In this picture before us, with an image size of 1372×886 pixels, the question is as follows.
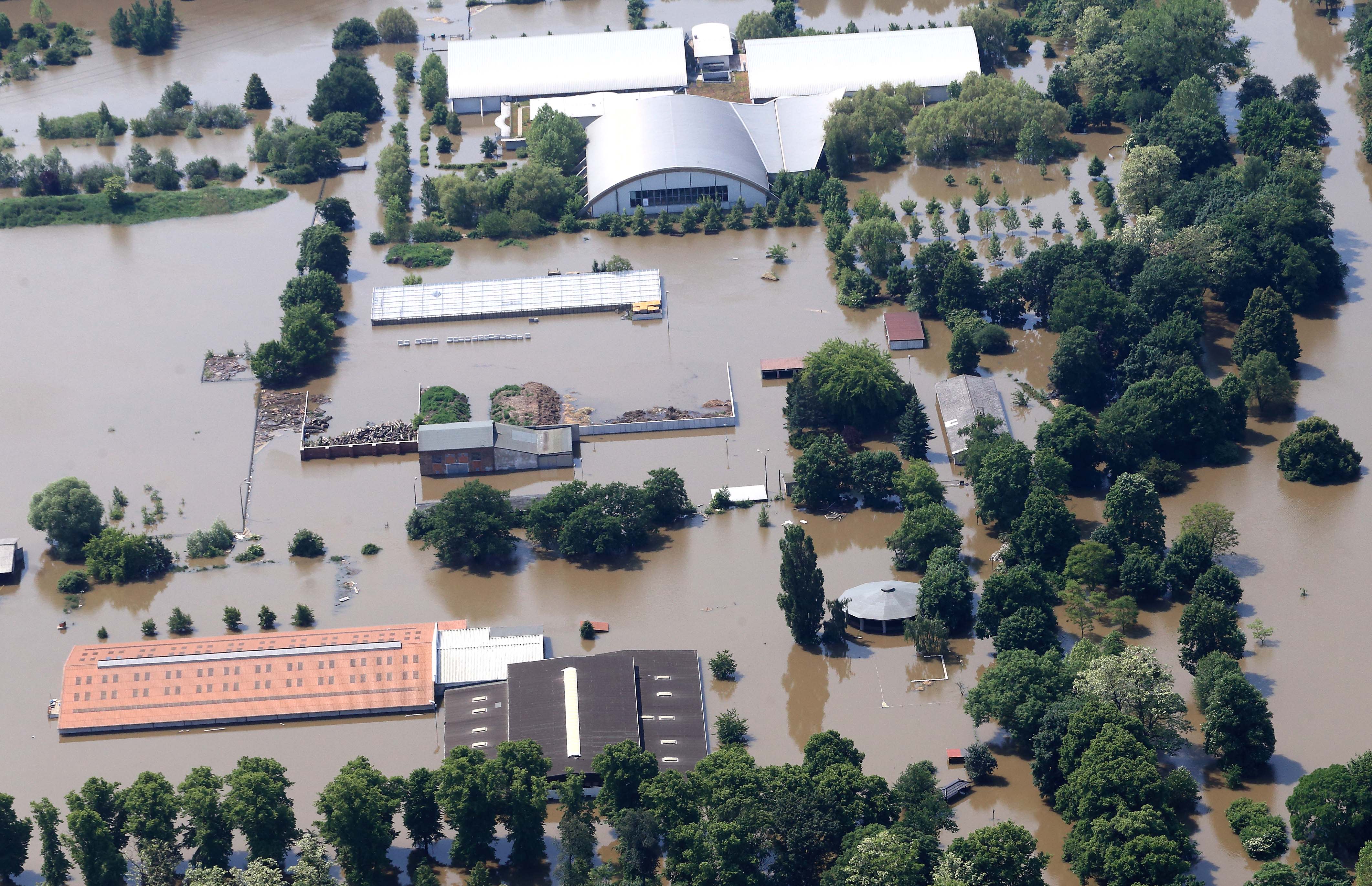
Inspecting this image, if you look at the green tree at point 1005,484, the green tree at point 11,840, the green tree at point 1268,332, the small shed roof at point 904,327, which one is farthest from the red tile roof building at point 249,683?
the green tree at point 1268,332

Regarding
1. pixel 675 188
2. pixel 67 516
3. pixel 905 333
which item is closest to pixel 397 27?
pixel 675 188

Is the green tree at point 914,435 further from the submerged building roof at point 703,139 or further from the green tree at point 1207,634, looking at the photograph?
the submerged building roof at point 703,139

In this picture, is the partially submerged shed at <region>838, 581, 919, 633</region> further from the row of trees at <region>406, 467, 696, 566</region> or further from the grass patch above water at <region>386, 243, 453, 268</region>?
the grass patch above water at <region>386, 243, 453, 268</region>

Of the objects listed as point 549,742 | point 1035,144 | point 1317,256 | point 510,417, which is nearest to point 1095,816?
point 549,742

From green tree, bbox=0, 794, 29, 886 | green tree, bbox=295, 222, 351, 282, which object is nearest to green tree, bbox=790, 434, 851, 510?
green tree, bbox=295, 222, 351, 282

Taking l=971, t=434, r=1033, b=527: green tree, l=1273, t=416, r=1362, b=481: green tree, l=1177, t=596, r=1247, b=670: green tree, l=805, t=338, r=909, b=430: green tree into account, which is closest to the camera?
l=1177, t=596, r=1247, b=670: green tree

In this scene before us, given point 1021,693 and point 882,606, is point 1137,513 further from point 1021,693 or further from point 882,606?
point 1021,693
